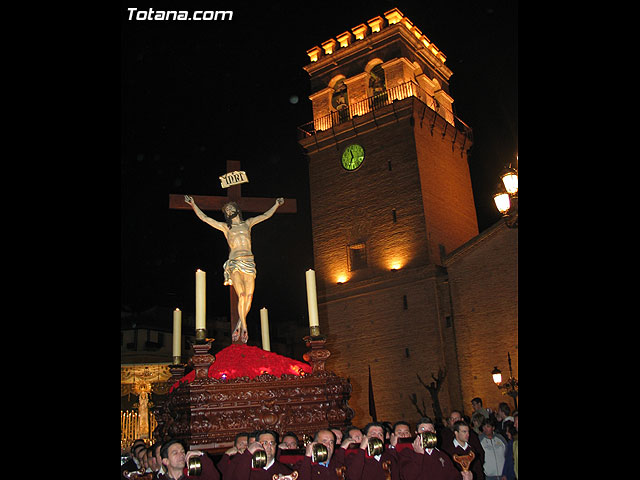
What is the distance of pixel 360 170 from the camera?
89.5 ft

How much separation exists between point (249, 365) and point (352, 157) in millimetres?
21465

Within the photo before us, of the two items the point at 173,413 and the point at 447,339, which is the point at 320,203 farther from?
the point at 173,413

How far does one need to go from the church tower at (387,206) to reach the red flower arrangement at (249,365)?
660 inches

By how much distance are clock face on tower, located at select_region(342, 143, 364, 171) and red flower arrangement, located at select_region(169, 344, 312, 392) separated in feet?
68.0

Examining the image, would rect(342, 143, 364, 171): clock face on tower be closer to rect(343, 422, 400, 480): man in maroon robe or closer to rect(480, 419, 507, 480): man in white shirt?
rect(480, 419, 507, 480): man in white shirt

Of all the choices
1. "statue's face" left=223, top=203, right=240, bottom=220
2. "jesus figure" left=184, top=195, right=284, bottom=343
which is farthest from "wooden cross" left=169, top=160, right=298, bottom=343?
"jesus figure" left=184, top=195, right=284, bottom=343

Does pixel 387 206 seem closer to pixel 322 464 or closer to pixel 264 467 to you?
pixel 322 464

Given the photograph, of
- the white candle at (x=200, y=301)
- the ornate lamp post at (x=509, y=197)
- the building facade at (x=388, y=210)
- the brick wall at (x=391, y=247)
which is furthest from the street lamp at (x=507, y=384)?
the white candle at (x=200, y=301)

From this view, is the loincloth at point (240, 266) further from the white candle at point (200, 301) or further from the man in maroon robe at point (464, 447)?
the man in maroon robe at point (464, 447)

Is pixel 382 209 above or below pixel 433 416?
above

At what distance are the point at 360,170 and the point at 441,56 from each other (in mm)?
8433

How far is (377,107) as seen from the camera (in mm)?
26891

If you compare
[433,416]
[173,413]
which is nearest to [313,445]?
[173,413]

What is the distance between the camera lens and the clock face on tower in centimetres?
2741
